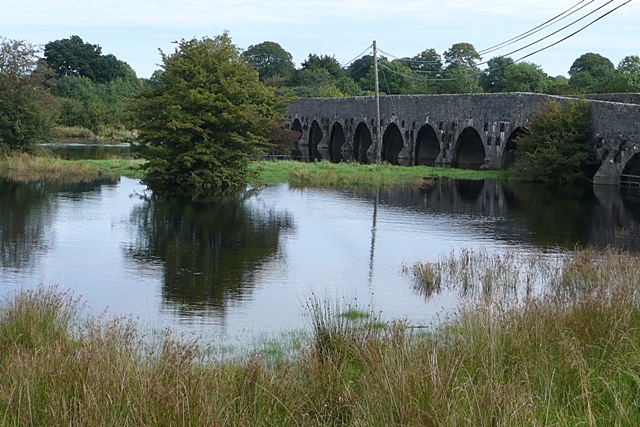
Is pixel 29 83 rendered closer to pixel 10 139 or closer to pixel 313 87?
pixel 10 139

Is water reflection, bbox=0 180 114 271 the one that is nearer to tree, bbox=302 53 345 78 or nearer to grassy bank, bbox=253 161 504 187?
grassy bank, bbox=253 161 504 187

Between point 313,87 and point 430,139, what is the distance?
4060 centimetres

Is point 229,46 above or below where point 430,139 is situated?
above

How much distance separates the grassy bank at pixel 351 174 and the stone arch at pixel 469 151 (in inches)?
159

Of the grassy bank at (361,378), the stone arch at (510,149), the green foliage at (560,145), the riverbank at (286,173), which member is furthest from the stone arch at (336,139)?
the grassy bank at (361,378)

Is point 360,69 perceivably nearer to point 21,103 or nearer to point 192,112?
point 21,103

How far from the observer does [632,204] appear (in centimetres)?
2628

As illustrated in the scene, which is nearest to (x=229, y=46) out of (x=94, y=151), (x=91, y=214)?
(x=91, y=214)

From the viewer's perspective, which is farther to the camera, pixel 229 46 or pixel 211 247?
pixel 229 46

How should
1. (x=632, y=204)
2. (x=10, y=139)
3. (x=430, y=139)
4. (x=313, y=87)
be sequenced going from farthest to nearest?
(x=313, y=87) → (x=430, y=139) → (x=10, y=139) → (x=632, y=204)

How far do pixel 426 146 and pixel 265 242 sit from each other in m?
29.3

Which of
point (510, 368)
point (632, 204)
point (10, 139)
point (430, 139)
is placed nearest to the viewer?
point (510, 368)

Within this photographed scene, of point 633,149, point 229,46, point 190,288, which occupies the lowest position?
point 190,288

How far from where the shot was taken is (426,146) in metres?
46.7
